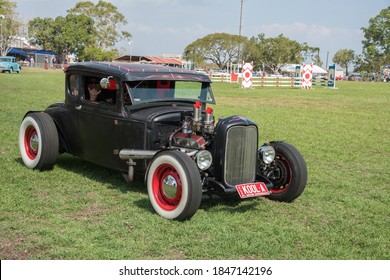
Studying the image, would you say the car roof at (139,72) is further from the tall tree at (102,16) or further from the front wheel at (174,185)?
the tall tree at (102,16)

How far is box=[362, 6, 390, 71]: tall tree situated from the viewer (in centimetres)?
9731

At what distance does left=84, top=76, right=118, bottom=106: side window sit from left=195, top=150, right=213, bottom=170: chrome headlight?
1662 mm

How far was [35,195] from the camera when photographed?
589cm

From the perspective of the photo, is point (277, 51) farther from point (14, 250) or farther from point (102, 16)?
point (14, 250)

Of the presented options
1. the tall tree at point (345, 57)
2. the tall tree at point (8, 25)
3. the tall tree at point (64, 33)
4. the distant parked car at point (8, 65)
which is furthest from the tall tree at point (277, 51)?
the distant parked car at point (8, 65)

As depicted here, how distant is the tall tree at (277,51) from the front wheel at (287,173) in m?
102

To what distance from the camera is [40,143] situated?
680 cm
